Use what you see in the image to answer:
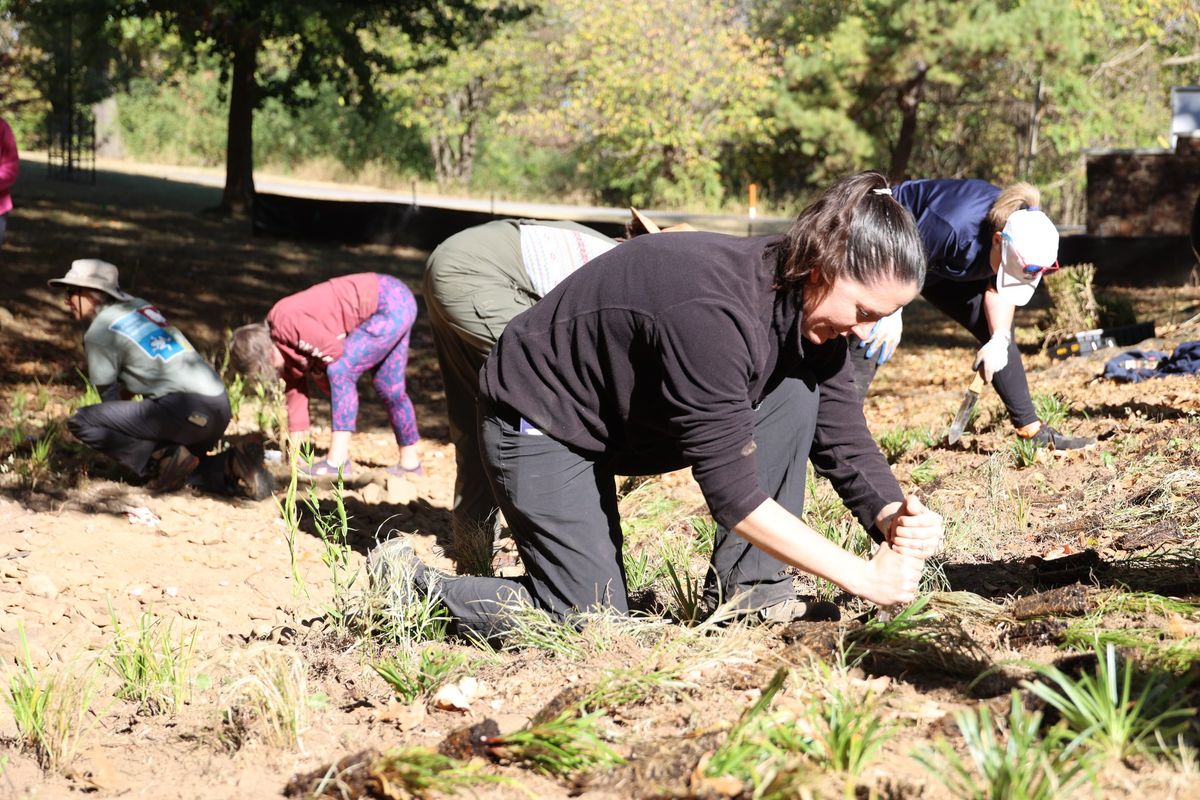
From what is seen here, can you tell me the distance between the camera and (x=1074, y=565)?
363cm

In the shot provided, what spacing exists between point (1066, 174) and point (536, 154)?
13.8 meters

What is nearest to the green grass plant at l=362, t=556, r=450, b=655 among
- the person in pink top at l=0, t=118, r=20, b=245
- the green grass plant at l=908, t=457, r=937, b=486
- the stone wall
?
the green grass plant at l=908, t=457, r=937, b=486

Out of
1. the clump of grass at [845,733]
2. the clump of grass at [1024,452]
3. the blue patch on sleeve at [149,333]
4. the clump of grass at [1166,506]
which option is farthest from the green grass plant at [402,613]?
the clump of grass at [1024,452]

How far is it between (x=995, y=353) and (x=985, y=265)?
0.41 m

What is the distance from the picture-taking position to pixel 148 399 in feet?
18.8

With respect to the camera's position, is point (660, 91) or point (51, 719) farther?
point (660, 91)

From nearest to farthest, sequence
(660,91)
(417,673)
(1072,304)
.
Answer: (417,673) → (1072,304) → (660,91)

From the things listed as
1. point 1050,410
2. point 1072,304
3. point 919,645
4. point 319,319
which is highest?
point 1072,304

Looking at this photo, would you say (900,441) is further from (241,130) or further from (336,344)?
(241,130)

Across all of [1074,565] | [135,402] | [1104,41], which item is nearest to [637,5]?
[1104,41]

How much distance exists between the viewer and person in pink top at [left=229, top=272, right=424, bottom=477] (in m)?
5.67

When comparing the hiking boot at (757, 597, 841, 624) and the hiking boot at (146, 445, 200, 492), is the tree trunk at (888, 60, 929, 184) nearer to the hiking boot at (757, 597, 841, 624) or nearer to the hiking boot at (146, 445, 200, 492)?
the hiking boot at (146, 445, 200, 492)

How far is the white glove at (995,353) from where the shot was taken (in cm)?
515

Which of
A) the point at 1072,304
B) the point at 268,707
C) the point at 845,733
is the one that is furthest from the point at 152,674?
the point at 1072,304
